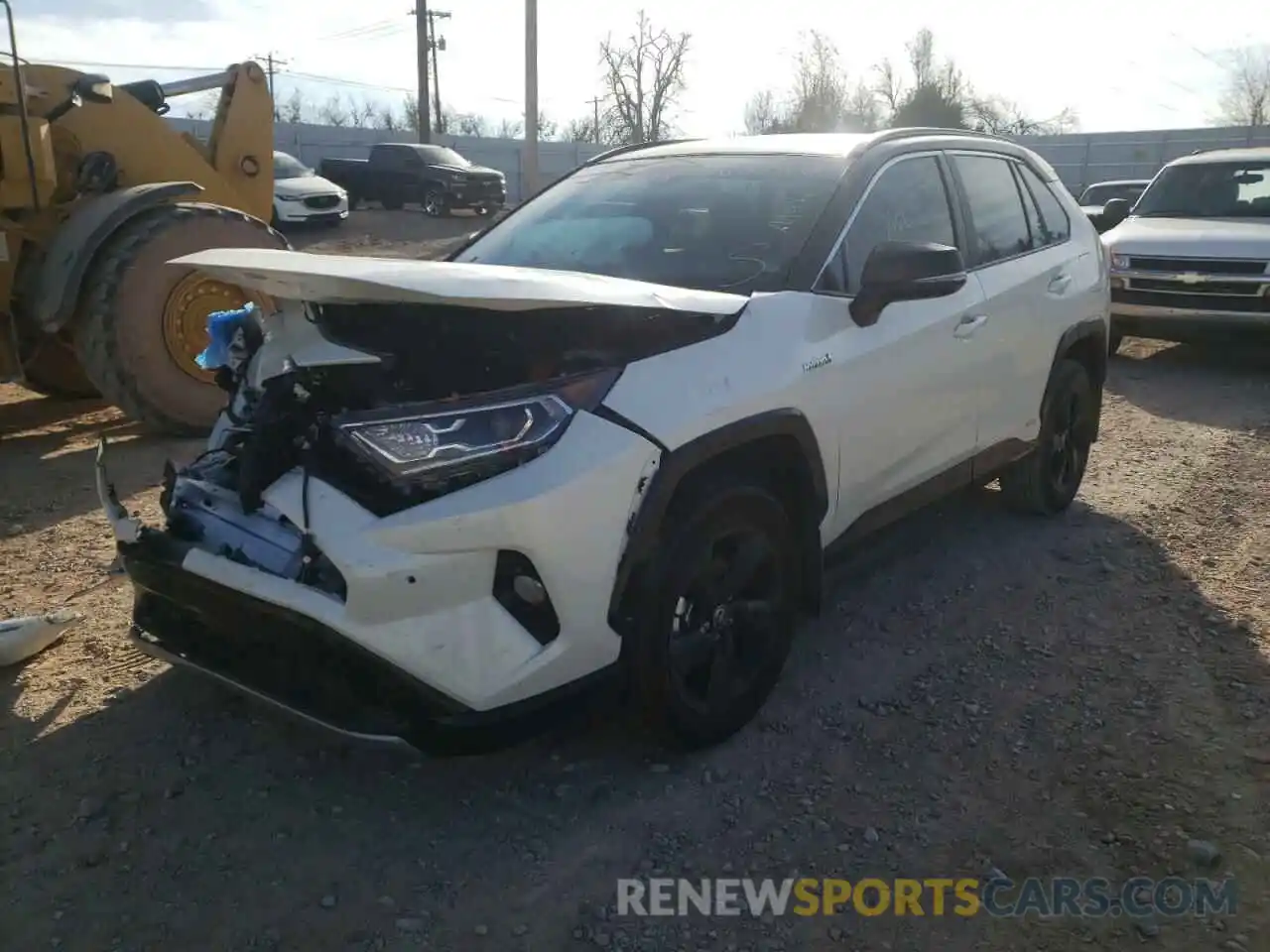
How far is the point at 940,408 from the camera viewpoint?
13.3ft

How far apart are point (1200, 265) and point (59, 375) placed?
891 centimetres

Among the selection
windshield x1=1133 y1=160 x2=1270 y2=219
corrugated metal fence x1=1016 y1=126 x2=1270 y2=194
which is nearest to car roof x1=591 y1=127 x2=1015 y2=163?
windshield x1=1133 y1=160 x2=1270 y2=219

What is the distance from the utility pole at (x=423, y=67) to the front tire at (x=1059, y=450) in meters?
31.6

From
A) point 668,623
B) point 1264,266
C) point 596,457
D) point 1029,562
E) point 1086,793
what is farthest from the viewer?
point 1264,266

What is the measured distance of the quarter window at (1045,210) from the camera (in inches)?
199

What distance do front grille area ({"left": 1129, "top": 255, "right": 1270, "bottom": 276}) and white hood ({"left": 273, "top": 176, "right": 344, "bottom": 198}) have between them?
55.9ft

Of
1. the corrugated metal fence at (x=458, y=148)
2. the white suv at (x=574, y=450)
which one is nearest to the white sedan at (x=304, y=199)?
the corrugated metal fence at (x=458, y=148)

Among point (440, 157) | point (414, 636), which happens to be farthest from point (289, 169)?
point (414, 636)

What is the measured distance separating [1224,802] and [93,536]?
4646 millimetres

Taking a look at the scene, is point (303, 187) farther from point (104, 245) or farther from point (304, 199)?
point (104, 245)

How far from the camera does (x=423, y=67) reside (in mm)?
34594

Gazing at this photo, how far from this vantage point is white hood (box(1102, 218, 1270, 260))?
9.04 metres

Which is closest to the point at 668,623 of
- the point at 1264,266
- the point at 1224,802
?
the point at 1224,802

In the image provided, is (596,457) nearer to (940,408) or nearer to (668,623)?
(668,623)
